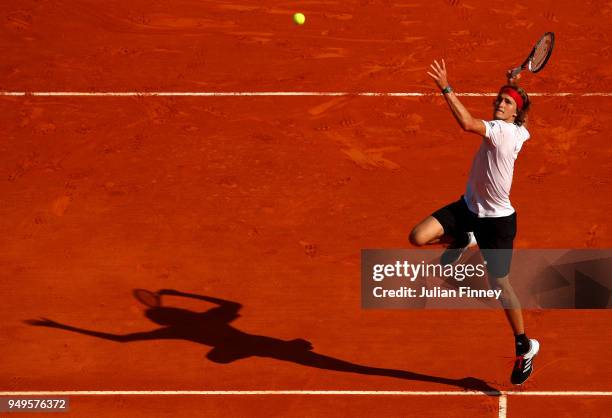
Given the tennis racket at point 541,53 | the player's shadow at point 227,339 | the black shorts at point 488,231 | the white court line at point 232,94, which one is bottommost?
the player's shadow at point 227,339

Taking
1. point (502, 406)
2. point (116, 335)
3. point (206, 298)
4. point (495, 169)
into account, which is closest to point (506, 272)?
point (495, 169)

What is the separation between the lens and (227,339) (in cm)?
941

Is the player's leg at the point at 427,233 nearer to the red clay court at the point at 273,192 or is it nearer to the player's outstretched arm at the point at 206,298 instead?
the red clay court at the point at 273,192

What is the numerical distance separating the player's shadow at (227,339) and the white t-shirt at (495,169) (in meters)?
1.65

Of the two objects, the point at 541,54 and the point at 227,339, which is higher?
the point at 541,54

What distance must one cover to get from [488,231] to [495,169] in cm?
59

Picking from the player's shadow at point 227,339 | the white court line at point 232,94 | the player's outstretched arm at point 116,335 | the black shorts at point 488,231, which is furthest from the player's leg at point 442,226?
the white court line at point 232,94

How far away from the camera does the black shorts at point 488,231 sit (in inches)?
328

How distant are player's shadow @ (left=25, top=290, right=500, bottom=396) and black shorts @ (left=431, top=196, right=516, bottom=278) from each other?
49.8 inches

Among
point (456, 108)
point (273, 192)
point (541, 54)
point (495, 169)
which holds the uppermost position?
point (541, 54)

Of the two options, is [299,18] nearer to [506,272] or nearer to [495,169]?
[495,169]

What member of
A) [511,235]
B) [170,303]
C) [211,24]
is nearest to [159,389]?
[170,303]

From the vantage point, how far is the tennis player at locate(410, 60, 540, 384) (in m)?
8.12

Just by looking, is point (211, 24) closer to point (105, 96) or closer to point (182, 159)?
point (105, 96)
